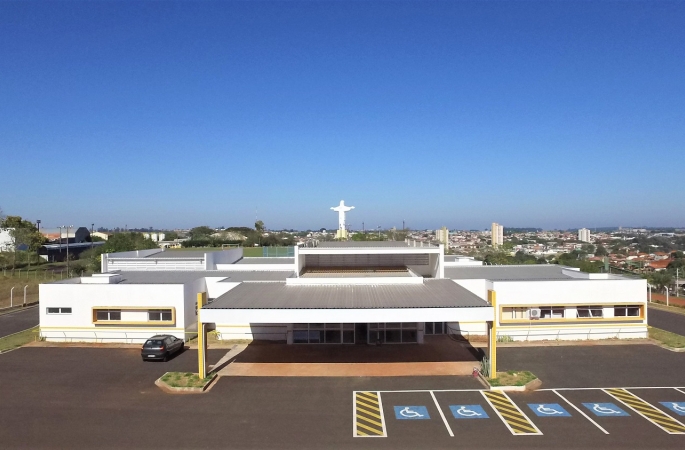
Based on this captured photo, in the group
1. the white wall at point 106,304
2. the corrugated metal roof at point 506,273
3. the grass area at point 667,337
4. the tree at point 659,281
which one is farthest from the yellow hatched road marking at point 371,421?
the tree at point 659,281

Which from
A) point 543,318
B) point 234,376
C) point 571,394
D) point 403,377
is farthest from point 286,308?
point 543,318

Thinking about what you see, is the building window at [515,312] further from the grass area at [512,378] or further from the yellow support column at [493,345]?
the grass area at [512,378]

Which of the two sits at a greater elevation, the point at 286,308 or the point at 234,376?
the point at 286,308

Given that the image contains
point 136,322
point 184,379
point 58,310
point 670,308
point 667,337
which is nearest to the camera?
point 184,379

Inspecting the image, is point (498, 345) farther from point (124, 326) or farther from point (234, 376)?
point (124, 326)

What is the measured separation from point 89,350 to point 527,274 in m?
26.0

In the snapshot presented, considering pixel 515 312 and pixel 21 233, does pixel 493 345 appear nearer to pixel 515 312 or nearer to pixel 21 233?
pixel 515 312

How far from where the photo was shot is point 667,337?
24.5 meters

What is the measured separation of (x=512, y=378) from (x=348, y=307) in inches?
270

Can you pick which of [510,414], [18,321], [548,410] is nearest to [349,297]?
[510,414]

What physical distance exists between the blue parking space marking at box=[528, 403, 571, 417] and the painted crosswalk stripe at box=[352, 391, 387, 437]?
16.5 ft

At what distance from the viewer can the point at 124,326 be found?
78.5ft

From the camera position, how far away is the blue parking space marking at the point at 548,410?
14.4 m

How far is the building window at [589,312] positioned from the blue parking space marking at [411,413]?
1348cm
